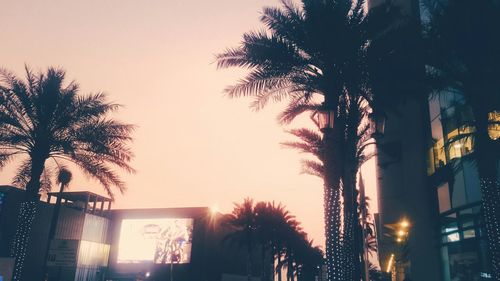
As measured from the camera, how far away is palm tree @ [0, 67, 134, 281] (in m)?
15.8

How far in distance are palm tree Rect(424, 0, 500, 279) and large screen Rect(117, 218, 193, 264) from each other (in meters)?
33.8

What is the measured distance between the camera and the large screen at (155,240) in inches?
1622

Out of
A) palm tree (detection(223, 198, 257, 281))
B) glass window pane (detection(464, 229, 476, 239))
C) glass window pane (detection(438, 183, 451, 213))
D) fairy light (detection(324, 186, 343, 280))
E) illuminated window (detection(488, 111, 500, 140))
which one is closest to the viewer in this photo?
fairy light (detection(324, 186, 343, 280))

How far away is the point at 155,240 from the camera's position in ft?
139

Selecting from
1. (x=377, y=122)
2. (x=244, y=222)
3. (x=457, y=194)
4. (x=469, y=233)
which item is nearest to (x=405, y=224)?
(x=457, y=194)

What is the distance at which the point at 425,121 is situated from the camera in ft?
68.0

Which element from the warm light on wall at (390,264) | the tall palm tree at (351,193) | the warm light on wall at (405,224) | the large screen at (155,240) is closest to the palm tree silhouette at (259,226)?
the large screen at (155,240)

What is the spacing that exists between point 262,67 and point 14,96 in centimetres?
1033

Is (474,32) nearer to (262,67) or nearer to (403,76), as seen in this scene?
(403,76)

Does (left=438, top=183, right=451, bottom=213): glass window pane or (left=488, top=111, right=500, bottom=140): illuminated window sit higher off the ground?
(left=488, top=111, right=500, bottom=140): illuminated window

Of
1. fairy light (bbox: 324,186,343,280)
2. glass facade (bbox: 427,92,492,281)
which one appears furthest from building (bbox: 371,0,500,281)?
fairy light (bbox: 324,186,343,280)

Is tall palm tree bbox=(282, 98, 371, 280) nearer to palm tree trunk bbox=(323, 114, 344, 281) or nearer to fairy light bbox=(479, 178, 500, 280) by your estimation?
palm tree trunk bbox=(323, 114, 344, 281)

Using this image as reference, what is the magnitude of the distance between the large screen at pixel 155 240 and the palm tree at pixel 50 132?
24.0m

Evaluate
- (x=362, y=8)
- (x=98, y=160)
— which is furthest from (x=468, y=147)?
(x=98, y=160)
